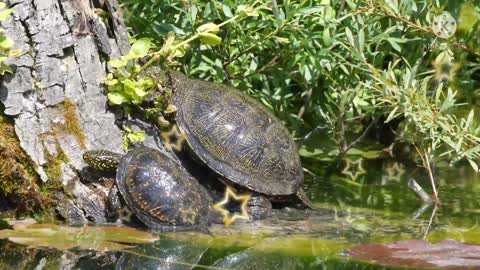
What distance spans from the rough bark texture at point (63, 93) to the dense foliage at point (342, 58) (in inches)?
27.2

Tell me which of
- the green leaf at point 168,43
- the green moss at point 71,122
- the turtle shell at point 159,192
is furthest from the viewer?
the green leaf at point 168,43

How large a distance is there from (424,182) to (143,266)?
123 inches

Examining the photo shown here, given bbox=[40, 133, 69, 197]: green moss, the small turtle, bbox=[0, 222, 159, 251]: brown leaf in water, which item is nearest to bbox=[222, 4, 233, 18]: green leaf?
the small turtle

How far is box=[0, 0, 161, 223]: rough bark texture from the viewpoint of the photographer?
5500 millimetres

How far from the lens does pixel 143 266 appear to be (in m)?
4.48

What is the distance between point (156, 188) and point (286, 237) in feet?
2.46

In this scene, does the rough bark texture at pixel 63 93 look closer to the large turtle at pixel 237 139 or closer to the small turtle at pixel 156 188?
the small turtle at pixel 156 188

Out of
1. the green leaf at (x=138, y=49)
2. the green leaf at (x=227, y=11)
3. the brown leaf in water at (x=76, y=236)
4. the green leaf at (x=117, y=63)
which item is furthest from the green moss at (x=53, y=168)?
the green leaf at (x=227, y=11)

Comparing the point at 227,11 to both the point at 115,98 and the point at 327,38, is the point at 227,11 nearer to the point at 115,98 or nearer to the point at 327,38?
the point at 327,38

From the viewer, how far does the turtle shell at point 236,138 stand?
5.82 metres

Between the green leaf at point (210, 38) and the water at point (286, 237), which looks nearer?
the water at point (286, 237)

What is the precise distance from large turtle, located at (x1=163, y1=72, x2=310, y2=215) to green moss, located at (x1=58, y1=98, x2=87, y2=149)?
0.60 m

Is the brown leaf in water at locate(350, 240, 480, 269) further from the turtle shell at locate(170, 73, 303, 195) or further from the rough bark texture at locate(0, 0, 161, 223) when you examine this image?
the rough bark texture at locate(0, 0, 161, 223)

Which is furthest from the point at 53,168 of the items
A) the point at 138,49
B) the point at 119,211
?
the point at 138,49
